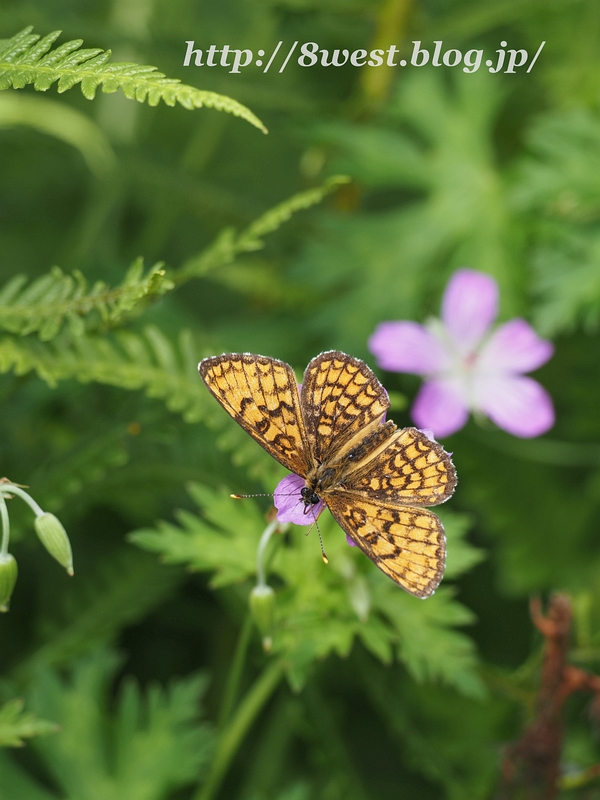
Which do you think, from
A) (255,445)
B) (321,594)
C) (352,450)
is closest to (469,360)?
(255,445)

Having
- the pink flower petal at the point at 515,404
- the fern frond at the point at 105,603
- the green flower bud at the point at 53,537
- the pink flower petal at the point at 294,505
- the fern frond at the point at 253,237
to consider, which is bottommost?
the fern frond at the point at 105,603

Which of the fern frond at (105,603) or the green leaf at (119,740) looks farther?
the fern frond at (105,603)

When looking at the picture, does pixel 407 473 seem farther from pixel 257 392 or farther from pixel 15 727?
pixel 15 727

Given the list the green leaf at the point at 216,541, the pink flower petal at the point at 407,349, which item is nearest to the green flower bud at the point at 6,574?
the green leaf at the point at 216,541

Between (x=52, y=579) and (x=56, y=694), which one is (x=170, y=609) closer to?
(x=52, y=579)

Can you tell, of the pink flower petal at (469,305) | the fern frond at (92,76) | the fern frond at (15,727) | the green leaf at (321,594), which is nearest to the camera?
the fern frond at (92,76)

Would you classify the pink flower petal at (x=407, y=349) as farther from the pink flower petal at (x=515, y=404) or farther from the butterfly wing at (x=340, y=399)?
the butterfly wing at (x=340, y=399)

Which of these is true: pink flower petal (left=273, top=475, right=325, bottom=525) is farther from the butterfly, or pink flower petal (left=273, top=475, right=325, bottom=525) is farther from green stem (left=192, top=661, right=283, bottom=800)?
green stem (left=192, top=661, right=283, bottom=800)
